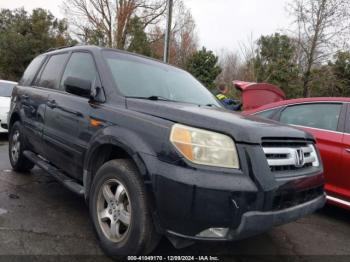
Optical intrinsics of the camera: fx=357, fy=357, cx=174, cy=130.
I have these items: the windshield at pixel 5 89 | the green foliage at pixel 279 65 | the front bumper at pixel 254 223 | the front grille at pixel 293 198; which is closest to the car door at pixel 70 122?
the front bumper at pixel 254 223

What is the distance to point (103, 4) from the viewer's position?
28.2 meters

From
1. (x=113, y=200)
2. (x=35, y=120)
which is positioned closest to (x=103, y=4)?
(x=35, y=120)

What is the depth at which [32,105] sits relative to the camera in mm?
4633

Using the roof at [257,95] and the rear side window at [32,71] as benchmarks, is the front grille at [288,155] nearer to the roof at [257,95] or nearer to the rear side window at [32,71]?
the rear side window at [32,71]

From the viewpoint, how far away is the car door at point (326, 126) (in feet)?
14.0

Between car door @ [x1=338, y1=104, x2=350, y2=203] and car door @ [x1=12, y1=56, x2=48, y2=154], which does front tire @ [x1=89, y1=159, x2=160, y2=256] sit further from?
car door @ [x1=338, y1=104, x2=350, y2=203]

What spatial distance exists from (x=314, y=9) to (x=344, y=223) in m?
12.9

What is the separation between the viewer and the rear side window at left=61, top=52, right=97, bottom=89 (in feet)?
12.0

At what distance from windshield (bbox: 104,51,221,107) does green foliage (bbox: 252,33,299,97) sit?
1506 centimetres

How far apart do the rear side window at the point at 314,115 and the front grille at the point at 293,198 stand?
66.3 inches

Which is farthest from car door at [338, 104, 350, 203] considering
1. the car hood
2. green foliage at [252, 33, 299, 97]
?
green foliage at [252, 33, 299, 97]

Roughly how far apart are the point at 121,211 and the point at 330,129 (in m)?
2.91

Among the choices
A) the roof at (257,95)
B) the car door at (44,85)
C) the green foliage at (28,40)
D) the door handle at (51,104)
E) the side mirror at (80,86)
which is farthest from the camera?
the green foliage at (28,40)

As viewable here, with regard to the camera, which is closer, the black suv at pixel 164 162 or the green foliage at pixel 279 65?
the black suv at pixel 164 162
